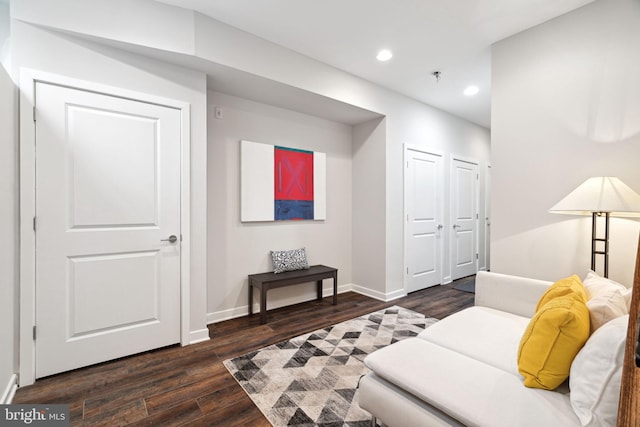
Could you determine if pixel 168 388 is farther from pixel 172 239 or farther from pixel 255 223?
pixel 255 223

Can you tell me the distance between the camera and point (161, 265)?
256 cm

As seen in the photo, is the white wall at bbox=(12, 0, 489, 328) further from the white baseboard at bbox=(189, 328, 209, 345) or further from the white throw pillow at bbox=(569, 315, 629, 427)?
the white throw pillow at bbox=(569, 315, 629, 427)

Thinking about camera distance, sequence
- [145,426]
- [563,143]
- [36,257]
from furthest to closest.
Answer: [563,143]
[36,257]
[145,426]

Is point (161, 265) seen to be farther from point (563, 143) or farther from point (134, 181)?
point (563, 143)

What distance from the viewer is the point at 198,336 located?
2721 mm

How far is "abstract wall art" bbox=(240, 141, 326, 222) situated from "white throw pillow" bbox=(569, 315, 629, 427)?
118 inches

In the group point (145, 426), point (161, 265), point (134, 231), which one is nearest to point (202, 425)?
point (145, 426)

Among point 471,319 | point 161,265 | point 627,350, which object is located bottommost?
point 471,319

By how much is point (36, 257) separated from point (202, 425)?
1628 mm

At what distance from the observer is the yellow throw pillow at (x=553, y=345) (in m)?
1.23

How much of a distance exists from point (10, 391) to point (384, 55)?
13.3 ft

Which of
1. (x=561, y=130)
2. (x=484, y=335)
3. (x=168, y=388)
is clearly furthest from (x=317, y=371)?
(x=561, y=130)

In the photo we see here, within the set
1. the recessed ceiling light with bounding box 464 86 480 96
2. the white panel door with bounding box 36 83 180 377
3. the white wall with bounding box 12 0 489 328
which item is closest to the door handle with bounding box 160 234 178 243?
the white panel door with bounding box 36 83 180 377

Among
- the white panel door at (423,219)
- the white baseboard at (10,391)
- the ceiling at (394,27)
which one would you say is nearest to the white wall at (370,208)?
the white panel door at (423,219)
